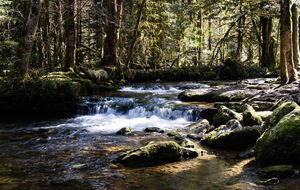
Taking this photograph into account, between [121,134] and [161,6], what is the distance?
16.3 metres

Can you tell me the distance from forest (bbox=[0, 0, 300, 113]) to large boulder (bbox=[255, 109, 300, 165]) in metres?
7.00

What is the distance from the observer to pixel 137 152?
538cm

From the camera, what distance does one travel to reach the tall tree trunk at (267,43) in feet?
79.7

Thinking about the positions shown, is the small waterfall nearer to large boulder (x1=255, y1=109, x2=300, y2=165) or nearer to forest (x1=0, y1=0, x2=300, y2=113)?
forest (x1=0, y1=0, x2=300, y2=113)

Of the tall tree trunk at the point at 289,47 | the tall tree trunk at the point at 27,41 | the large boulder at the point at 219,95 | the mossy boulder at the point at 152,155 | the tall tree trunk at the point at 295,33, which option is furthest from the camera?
the tall tree trunk at the point at 295,33

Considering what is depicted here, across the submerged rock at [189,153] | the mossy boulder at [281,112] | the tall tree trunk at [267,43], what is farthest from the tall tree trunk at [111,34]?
the tall tree trunk at [267,43]

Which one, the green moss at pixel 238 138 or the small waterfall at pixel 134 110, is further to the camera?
the small waterfall at pixel 134 110

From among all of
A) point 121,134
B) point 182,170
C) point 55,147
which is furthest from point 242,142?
point 55,147

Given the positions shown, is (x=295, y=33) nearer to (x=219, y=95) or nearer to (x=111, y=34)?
(x=219, y=95)

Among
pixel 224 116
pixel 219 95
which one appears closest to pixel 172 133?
pixel 224 116

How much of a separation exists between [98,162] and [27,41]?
7128 mm

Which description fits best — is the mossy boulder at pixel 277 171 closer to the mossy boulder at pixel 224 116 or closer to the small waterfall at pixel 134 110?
the mossy boulder at pixel 224 116

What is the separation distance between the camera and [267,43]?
2422 cm

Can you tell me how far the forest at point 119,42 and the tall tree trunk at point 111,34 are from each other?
0.21 ft
